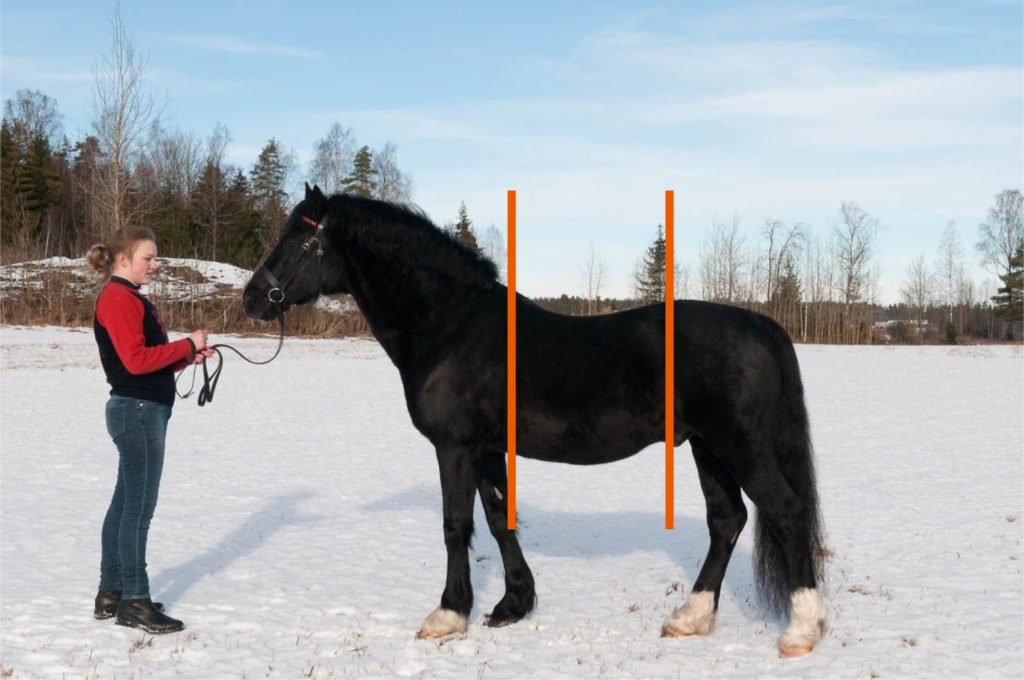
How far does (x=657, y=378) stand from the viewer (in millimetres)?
4316

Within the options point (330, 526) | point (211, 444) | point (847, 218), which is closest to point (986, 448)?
point (330, 526)

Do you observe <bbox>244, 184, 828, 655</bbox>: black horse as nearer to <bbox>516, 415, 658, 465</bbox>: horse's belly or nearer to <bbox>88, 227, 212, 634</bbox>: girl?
<bbox>516, 415, 658, 465</bbox>: horse's belly

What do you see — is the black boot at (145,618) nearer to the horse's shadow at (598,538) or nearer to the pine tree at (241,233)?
the horse's shadow at (598,538)

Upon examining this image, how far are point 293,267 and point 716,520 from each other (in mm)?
2897

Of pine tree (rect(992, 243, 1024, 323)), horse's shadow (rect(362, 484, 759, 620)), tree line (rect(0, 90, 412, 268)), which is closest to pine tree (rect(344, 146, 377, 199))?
tree line (rect(0, 90, 412, 268))

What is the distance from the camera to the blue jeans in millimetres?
4504

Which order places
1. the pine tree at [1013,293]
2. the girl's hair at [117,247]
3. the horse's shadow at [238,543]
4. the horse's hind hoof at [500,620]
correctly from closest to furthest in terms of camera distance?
the girl's hair at [117,247], the horse's hind hoof at [500,620], the horse's shadow at [238,543], the pine tree at [1013,293]

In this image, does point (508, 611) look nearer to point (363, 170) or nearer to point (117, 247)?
point (117, 247)

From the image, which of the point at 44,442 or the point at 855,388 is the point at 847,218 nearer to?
the point at 855,388

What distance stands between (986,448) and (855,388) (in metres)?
9.80

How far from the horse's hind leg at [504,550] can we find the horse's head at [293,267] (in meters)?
1.50

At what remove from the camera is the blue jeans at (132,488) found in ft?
14.8

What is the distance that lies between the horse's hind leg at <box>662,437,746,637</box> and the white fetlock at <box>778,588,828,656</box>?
1.52ft

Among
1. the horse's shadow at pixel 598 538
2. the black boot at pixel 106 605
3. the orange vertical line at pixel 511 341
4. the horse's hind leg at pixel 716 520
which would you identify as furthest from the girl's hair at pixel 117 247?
the horse's hind leg at pixel 716 520
